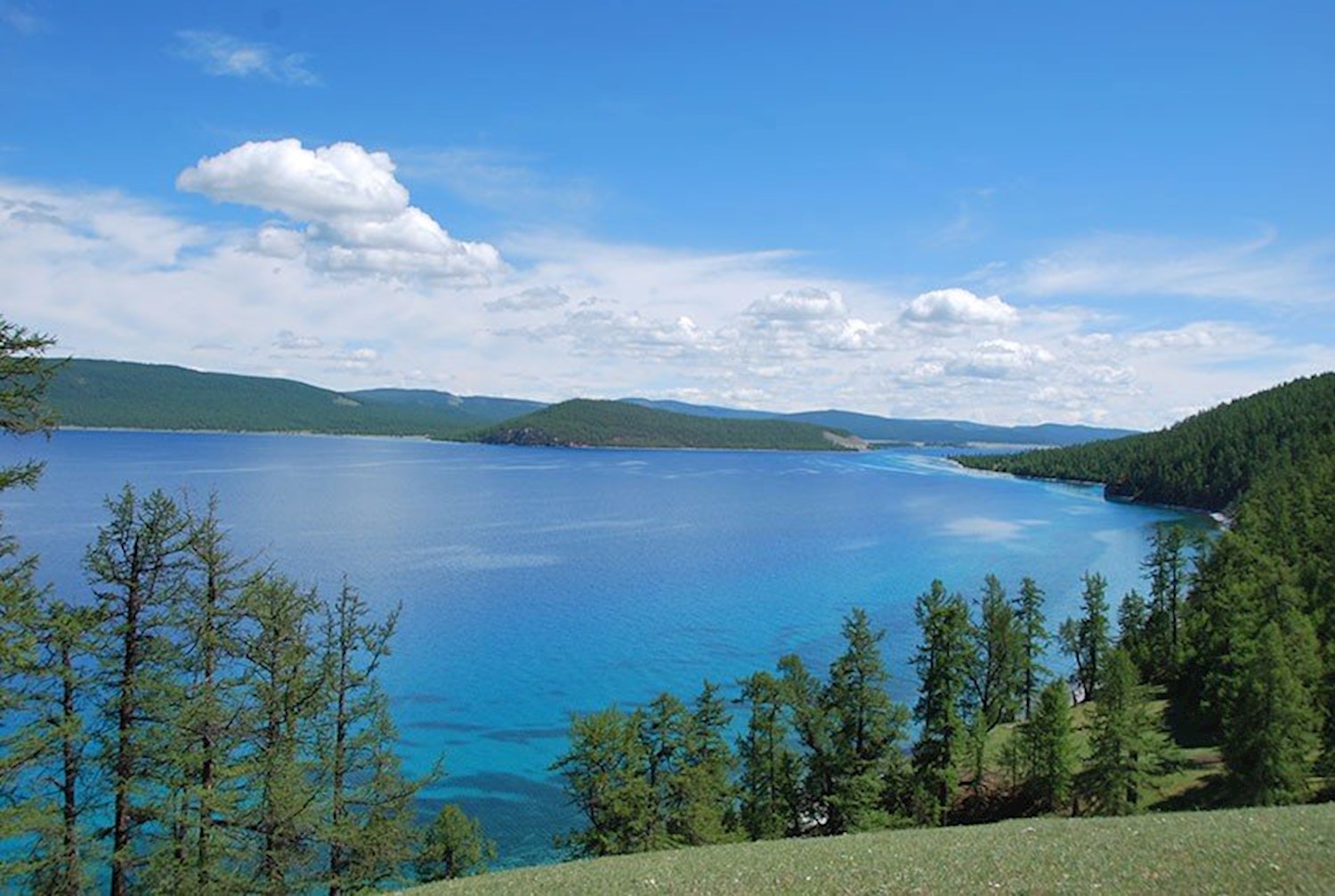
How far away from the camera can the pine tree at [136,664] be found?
58.3 feet

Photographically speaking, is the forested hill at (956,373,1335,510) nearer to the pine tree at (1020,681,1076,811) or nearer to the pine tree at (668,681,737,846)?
the pine tree at (1020,681,1076,811)

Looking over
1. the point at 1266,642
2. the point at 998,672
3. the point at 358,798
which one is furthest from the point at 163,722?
the point at 998,672

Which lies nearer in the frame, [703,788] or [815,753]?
[703,788]

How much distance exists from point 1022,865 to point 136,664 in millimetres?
19766

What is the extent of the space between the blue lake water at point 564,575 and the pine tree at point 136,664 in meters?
22.5

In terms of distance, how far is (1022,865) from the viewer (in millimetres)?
17156

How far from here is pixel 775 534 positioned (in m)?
134

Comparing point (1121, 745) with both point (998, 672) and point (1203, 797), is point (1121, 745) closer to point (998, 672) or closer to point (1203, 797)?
point (1203, 797)

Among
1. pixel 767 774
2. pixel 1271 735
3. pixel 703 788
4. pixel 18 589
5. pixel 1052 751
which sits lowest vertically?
pixel 767 774

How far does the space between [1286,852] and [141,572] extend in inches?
976

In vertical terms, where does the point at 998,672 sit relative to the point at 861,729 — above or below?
below

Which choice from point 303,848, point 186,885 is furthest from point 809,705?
point 186,885

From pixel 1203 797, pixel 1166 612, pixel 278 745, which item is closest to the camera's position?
pixel 278 745

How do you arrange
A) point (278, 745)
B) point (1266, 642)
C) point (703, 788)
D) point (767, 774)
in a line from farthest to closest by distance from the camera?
1. point (767, 774)
2. point (1266, 642)
3. point (703, 788)
4. point (278, 745)
